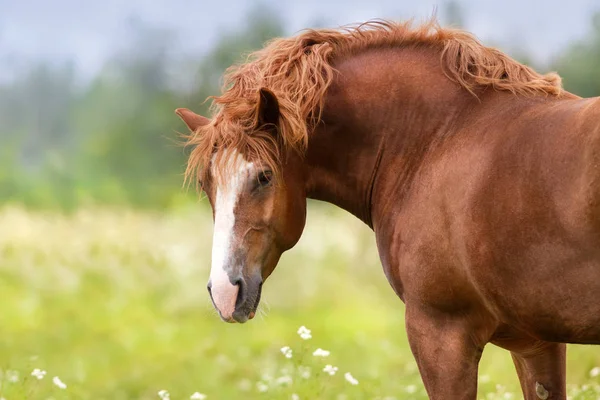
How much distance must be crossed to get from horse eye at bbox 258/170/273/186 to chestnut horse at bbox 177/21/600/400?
17 mm

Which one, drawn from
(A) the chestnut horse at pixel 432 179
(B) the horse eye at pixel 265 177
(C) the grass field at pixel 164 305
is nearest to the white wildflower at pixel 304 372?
(A) the chestnut horse at pixel 432 179

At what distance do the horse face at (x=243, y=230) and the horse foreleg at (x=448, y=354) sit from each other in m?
0.76

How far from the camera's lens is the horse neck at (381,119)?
3.65 meters

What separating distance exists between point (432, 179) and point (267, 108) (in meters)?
0.82

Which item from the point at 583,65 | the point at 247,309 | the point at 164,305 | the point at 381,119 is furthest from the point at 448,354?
the point at 583,65

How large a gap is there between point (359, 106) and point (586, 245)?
53.0 inches

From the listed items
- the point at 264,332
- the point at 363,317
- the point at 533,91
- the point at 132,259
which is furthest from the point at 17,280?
the point at 533,91

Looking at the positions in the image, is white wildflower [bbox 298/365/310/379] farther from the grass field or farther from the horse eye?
the grass field

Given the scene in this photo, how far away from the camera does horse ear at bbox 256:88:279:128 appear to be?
137 inches

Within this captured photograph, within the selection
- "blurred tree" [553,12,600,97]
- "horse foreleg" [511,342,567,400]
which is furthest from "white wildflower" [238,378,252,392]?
"blurred tree" [553,12,600,97]

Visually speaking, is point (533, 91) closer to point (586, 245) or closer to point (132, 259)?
point (586, 245)

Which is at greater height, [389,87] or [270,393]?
[389,87]

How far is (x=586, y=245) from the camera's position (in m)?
2.83

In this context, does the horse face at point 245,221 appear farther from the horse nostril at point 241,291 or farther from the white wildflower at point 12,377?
the white wildflower at point 12,377
